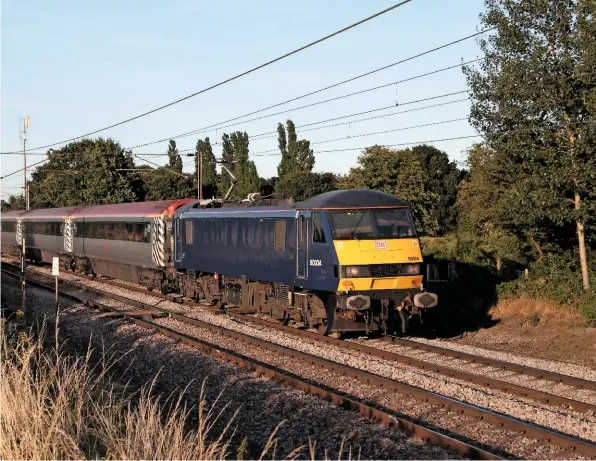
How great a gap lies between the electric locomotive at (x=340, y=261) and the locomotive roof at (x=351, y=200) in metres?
0.02

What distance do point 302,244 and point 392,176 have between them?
35841mm

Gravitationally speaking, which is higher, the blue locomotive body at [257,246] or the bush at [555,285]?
the blue locomotive body at [257,246]

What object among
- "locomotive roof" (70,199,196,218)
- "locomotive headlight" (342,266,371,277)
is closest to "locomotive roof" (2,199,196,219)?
"locomotive roof" (70,199,196,218)

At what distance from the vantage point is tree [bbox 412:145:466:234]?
78625 millimetres

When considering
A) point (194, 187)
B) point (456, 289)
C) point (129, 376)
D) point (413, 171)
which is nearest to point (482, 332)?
point (456, 289)

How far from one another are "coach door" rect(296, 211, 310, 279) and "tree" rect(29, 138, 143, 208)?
4375 centimetres

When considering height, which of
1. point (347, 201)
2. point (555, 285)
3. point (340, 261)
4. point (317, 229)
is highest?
point (347, 201)

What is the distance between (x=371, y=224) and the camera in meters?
16.0

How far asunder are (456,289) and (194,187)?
55816mm

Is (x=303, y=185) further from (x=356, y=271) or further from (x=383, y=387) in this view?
(x=383, y=387)

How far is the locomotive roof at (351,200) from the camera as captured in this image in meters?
15.9

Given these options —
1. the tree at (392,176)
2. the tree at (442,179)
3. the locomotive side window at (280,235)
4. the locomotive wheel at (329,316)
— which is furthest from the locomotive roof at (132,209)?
the tree at (442,179)

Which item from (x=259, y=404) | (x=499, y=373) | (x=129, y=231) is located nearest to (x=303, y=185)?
(x=129, y=231)

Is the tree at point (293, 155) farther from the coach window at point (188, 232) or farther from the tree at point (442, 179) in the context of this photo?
the coach window at point (188, 232)
